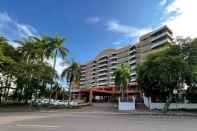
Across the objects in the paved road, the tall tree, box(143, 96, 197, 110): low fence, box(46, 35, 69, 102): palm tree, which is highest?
box(46, 35, 69, 102): palm tree

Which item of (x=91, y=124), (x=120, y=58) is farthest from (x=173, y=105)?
(x=120, y=58)

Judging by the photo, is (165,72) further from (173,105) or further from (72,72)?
(72,72)

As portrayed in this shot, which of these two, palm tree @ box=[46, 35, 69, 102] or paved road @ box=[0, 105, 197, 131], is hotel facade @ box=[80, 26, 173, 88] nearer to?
palm tree @ box=[46, 35, 69, 102]

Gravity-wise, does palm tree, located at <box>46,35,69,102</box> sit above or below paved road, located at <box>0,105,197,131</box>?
above

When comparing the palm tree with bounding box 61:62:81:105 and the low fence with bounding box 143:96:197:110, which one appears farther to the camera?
the palm tree with bounding box 61:62:81:105

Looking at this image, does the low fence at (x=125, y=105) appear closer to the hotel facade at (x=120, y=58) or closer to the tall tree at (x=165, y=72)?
the tall tree at (x=165, y=72)

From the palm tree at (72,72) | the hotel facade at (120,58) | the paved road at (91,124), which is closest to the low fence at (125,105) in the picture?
the palm tree at (72,72)

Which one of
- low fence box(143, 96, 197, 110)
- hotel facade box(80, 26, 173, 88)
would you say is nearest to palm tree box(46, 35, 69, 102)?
low fence box(143, 96, 197, 110)

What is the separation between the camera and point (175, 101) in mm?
44625

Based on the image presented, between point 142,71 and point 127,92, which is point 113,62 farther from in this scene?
point 142,71

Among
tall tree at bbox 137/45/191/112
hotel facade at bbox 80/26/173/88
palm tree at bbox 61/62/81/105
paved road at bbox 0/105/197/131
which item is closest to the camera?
paved road at bbox 0/105/197/131

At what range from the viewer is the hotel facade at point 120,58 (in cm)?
9085

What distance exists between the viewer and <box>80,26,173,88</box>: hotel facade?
90.8m

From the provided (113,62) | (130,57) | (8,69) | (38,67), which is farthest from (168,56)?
(113,62)
